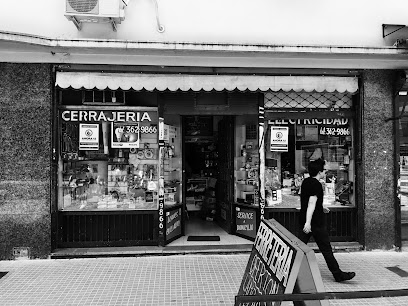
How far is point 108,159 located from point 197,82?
2.27 meters

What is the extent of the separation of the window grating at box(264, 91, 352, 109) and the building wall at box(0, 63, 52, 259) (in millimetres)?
4068

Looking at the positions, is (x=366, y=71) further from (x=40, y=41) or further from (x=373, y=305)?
(x=40, y=41)

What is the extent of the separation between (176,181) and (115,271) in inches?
94.6

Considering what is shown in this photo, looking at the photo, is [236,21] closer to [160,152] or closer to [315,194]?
[160,152]

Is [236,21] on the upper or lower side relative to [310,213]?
upper

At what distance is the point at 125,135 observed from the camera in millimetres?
6633

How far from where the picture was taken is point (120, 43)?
5.91 meters

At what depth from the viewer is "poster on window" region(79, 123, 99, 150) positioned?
21.2 ft

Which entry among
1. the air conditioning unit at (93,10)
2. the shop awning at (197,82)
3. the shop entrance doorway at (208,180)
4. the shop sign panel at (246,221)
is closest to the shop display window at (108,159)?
the shop awning at (197,82)

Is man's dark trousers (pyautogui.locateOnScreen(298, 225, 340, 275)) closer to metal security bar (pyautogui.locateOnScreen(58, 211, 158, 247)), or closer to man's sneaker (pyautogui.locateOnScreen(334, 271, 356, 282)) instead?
man's sneaker (pyautogui.locateOnScreen(334, 271, 356, 282))

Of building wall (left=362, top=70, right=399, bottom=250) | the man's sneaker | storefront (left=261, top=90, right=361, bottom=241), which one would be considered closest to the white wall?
building wall (left=362, top=70, right=399, bottom=250)

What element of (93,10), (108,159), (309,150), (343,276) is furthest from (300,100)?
(93,10)

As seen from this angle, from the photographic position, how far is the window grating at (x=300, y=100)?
6805 millimetres

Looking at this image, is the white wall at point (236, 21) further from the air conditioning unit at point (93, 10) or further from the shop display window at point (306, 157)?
the shop display window at point (306, 157)
